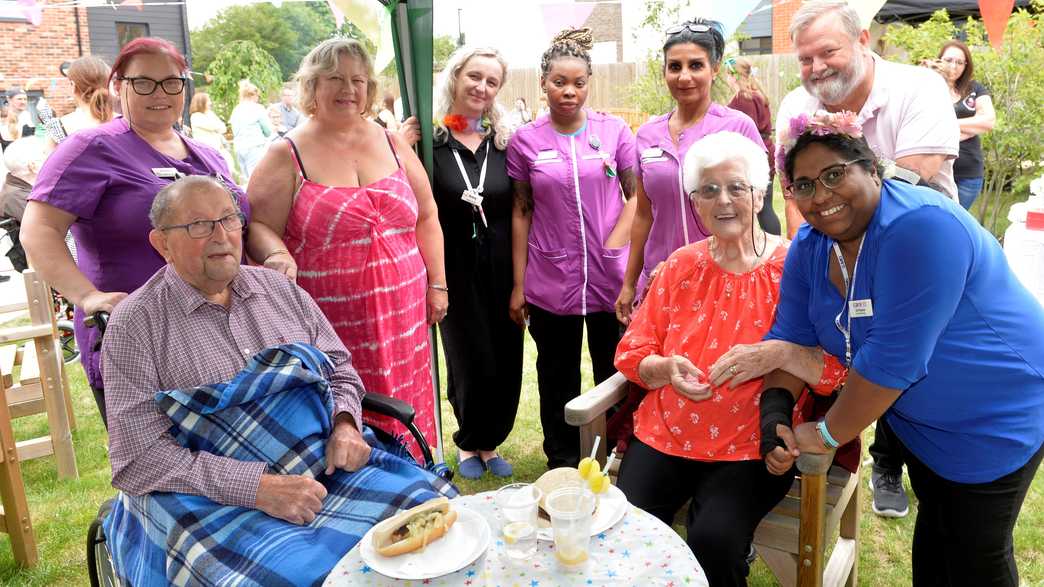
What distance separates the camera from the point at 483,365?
134 inches

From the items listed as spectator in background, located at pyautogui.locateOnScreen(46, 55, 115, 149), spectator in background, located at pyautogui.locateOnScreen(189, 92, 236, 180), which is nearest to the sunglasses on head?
spectator in background, located at pyautogui.locateOnScreen(46, 55, 115, 149)

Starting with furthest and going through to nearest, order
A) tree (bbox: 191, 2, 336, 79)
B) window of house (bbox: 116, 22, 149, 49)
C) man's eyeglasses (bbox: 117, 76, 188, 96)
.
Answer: tree (bbox: 191, 2, 336, 79)
window of house (bbox: 116, 22, 149, 49)
man's eyeglasses (bbox: 117, 76, 188, 96)

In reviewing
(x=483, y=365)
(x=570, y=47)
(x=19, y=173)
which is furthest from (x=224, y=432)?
(x=19, y=173)

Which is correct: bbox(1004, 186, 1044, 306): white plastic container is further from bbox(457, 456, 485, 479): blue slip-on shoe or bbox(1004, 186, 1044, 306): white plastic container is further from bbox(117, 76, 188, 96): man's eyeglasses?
bbox(117, 76, 188, 96): man's eyeglasses

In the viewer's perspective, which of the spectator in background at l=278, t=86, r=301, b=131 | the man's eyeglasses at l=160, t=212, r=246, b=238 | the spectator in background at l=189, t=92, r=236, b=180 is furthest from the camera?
the spectator in background at l=278, t=86, r=301, b=131

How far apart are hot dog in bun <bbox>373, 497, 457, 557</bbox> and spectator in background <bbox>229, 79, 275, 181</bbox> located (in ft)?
30.8

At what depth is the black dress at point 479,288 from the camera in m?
3.25

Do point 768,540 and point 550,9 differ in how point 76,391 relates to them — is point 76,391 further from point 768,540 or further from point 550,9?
point 768,540

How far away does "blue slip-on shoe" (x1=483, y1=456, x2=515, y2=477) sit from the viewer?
11.9 feet

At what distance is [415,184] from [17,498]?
6.30ft

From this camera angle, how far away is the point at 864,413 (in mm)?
1831

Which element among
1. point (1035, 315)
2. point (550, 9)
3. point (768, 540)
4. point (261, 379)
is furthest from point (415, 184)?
point (550, 9)

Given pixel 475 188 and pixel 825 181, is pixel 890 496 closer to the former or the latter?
pixel 825 181

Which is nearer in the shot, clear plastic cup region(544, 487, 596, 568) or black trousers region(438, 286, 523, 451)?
clear plastic cup region(544, 487, 596, 568)
